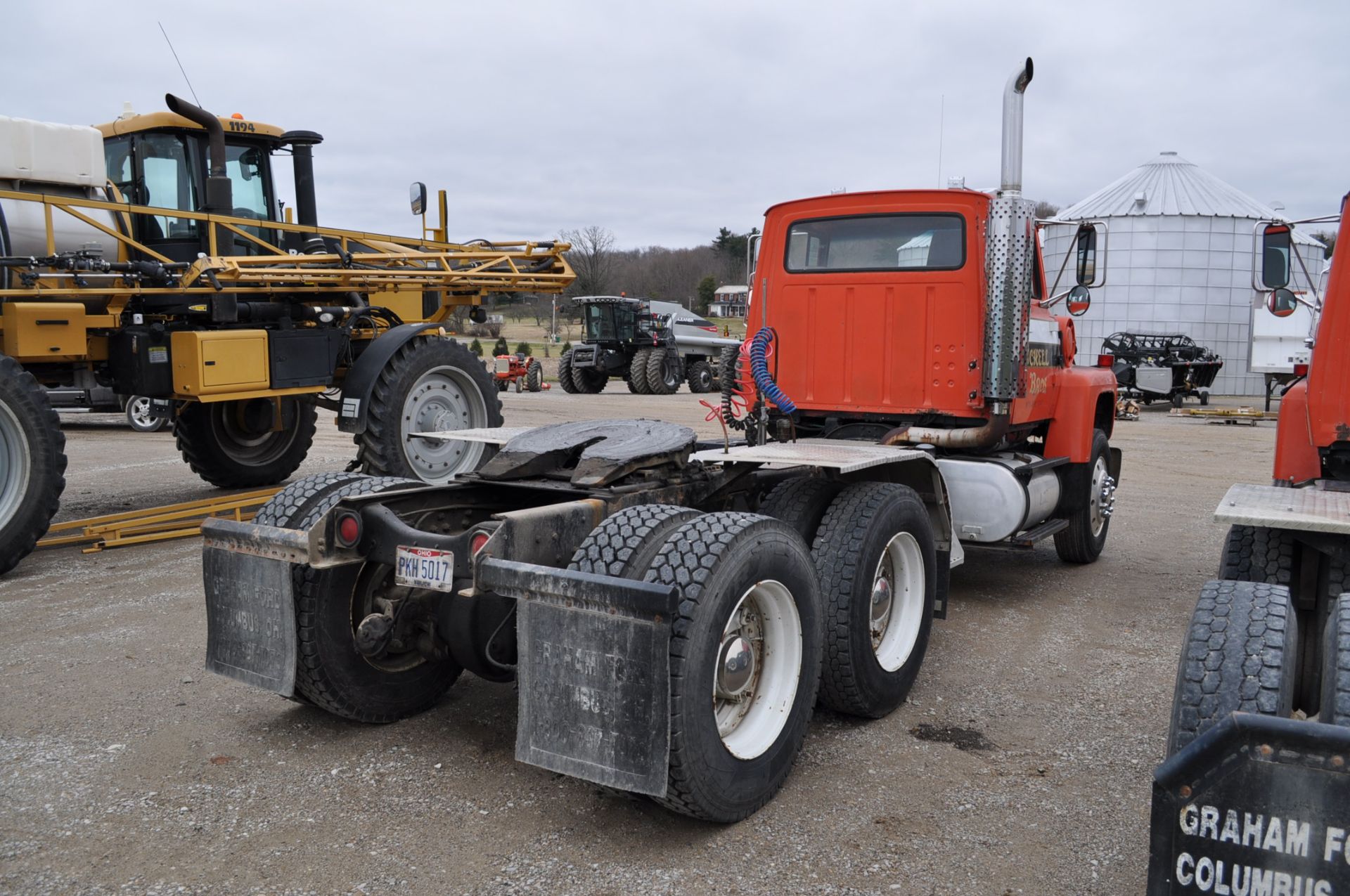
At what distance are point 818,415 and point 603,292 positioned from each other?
54.4m

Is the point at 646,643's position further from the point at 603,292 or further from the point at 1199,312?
the point at 603,292

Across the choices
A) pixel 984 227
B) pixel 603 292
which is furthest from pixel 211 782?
pixel 603 292

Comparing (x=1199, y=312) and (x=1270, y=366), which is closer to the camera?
(x=1270, y=366)

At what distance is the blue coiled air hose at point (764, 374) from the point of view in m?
5.93

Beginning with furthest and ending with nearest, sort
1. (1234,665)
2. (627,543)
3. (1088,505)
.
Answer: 1. (1088,505)
2. (627,543)
3. (1234,665)

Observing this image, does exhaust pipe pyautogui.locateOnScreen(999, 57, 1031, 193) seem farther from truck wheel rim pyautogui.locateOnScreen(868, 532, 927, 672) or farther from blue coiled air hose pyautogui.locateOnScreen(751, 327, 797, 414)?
truck wheel rim pyautogui.locateOnScreen(868, 532, 927, 672)

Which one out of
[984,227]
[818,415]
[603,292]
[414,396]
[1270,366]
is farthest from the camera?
[603,292]

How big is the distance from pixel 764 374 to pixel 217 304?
427 cm

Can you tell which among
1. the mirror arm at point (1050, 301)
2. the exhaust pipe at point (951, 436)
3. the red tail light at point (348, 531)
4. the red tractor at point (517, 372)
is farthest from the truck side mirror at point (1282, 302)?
the red tractor at point (517, 372)

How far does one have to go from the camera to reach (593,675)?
3037 millimetres

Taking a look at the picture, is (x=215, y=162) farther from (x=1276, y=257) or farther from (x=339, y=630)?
(x=1276, y=257)

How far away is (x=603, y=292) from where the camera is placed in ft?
196

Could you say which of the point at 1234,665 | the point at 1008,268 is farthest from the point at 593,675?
the point at 1008,268

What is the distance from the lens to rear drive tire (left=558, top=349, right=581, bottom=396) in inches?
1165
